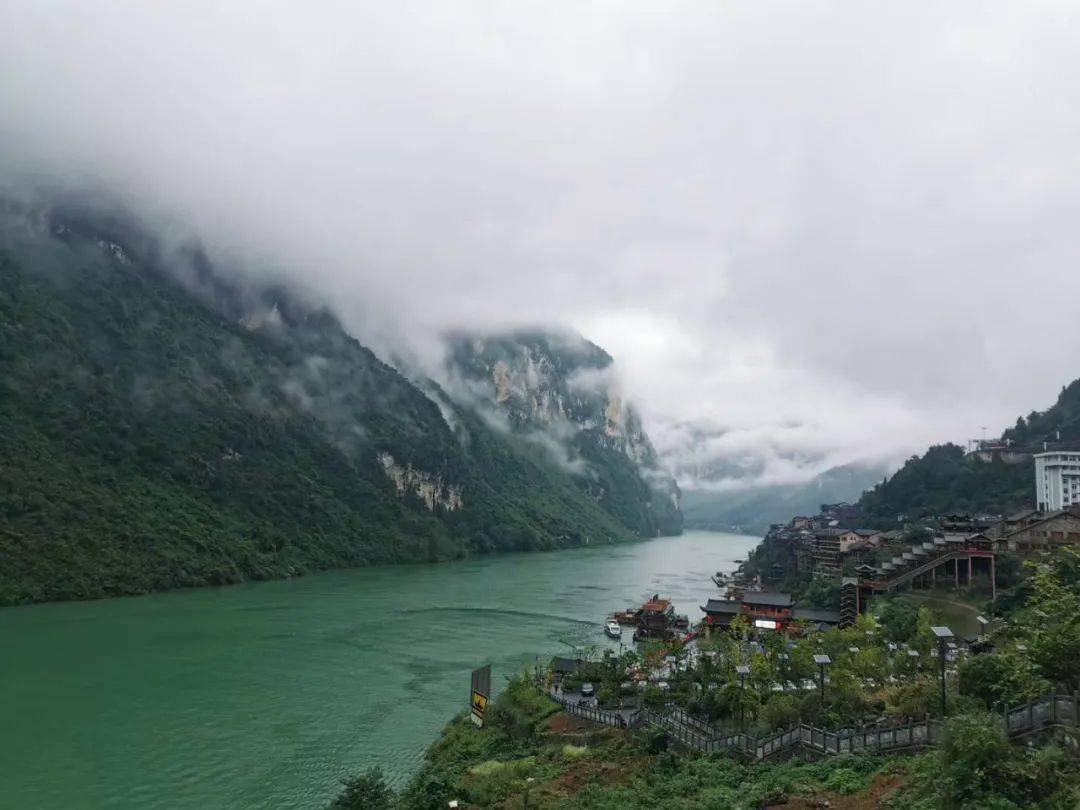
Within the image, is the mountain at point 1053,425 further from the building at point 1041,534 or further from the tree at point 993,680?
the tree at point 993,680

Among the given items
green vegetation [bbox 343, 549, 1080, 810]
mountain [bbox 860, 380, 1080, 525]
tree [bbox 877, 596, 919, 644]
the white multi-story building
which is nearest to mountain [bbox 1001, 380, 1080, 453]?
mountain [bbox 860, 380, 1080, 525]

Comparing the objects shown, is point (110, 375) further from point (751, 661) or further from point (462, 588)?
point (751, 661)

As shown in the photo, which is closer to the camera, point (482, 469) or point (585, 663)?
point (585, 663)

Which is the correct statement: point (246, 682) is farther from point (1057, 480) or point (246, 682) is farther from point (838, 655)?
point (1057, 480)

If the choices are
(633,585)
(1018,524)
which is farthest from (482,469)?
(1018,524)

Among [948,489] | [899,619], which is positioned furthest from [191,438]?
[948,489]

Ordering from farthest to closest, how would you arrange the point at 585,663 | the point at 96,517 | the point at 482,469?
the point at 482,469
the point at 96,517
the point at 585,663

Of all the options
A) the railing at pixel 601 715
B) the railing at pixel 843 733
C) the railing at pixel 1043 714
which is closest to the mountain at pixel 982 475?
the railing at pixel 601 715
